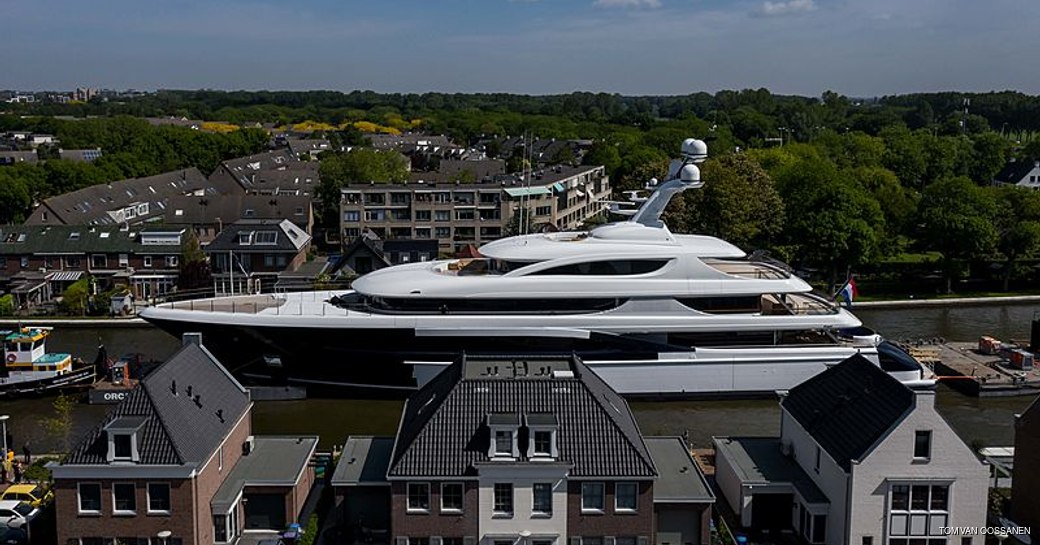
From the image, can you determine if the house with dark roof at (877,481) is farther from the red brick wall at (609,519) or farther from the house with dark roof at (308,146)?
the house with dark roof at (308,146)

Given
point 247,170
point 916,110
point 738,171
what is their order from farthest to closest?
point 916,110 → point 247,170 → point 738,171

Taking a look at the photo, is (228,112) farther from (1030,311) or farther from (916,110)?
(1030,311)

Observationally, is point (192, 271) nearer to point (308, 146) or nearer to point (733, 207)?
point (733, 207)

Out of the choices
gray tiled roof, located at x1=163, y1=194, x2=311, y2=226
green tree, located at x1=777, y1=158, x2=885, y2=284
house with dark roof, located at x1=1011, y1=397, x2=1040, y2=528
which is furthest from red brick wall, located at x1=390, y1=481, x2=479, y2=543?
gray tiled roof, located at x1=163, y1=194, x2=311, y2=226

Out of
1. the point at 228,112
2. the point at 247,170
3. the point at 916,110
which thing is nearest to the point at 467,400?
the point at 247,170

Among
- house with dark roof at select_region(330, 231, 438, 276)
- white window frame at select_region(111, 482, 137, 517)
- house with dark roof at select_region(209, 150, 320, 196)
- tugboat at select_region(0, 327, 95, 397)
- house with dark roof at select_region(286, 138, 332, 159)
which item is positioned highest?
house with dark roof at select_region(286, 138, 332, 159)

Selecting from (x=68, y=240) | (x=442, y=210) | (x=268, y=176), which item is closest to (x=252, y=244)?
(x=68, y=240)

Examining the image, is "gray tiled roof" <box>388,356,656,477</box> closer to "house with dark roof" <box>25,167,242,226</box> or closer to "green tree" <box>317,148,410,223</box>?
"house with dark roof" <box>25,167,242,226</box>
